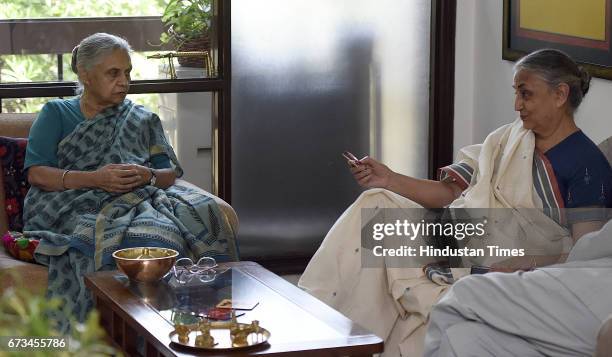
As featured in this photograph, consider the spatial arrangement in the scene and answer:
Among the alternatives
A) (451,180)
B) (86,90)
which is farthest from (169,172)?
(451,180)

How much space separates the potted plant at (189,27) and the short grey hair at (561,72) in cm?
184

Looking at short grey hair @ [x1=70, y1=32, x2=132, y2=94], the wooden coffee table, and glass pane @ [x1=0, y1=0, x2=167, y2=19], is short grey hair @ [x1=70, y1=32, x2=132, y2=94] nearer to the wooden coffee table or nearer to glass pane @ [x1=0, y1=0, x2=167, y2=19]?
glass pane @ [x1=0, y1=0, x2=167, y2=19]

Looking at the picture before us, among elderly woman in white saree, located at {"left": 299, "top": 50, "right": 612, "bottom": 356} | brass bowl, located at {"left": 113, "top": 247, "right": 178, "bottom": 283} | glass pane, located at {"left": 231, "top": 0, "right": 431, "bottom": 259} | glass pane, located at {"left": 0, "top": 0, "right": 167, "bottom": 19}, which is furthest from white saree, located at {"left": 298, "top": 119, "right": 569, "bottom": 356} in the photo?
glass pane, located at {"left": 0, "top": 0, "right": 167, "bottom": 19}

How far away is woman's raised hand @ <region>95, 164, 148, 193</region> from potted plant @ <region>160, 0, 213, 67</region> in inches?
39.6

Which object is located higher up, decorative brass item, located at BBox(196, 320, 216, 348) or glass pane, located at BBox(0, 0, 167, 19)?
glass pane, located at BBox(0, 0, 167, 19)

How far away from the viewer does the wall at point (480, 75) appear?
4.66 meters

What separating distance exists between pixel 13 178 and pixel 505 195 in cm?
Answer: 184

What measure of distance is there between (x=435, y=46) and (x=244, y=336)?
9.06ft

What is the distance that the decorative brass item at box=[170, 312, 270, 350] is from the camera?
249 centimetres

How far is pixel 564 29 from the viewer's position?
160 inches

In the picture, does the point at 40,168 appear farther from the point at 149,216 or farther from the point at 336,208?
the point at 336,208

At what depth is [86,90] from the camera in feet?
12.8

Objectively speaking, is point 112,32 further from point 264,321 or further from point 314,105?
point 264,321

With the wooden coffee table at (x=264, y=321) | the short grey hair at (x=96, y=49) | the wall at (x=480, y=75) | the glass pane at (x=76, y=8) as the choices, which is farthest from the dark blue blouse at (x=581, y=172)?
the glass pane at (x=76, y=8)
